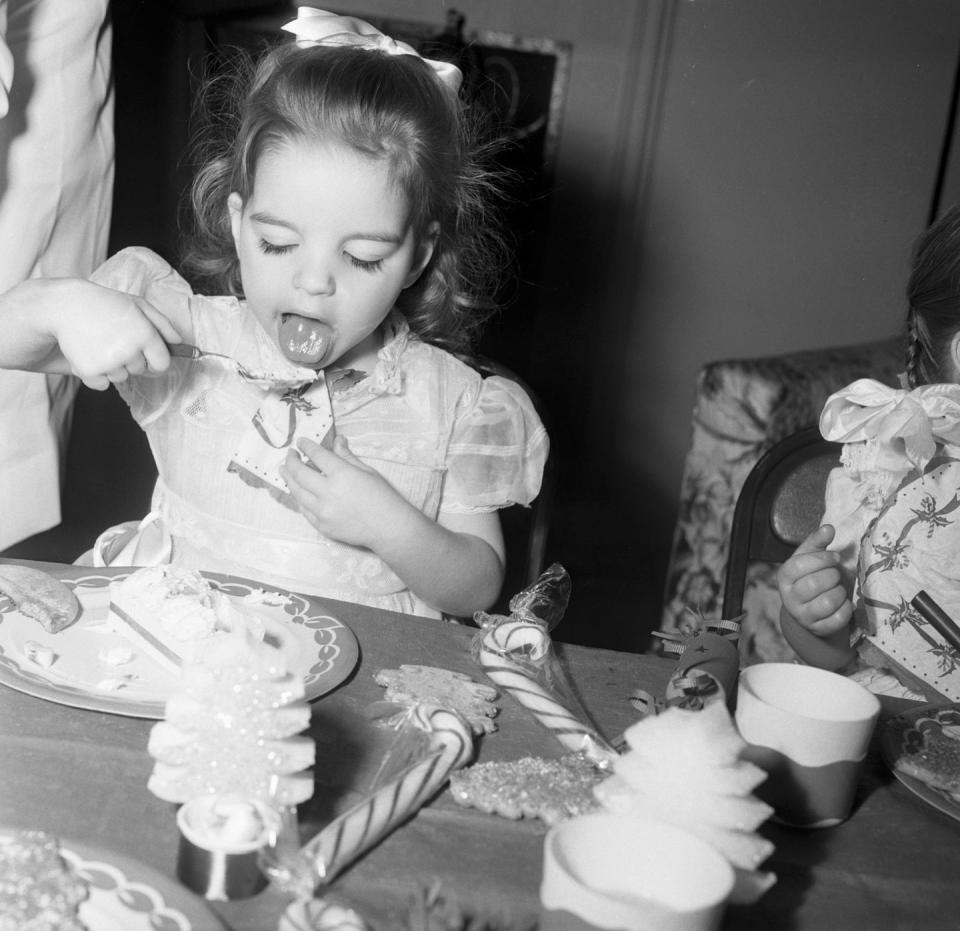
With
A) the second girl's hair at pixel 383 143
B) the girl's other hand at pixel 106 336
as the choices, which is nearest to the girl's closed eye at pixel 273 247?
the second girl's hair at pixel 383 143

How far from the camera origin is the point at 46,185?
173 centimetres

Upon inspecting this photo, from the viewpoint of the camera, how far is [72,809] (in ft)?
2.56

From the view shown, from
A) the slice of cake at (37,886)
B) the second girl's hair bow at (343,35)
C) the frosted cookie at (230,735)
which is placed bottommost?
the slice of cake at (37,886)

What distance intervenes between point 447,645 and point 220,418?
57 cm

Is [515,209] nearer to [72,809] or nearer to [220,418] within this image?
[220,418]

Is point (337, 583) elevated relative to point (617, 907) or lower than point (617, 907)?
lower

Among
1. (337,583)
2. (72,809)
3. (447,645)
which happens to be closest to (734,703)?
(447,645)

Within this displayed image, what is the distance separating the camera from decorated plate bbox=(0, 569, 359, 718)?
0.91m

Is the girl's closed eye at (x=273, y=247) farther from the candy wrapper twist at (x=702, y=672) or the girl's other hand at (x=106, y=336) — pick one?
the candy wrapper twist at (x=702, y=672)

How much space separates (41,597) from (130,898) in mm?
432

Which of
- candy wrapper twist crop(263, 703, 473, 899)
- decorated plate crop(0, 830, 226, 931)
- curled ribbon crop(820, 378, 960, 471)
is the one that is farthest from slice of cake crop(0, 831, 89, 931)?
curled ribbon crop(820, 378, 960, 471)

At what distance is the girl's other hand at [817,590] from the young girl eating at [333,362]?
0.37 m

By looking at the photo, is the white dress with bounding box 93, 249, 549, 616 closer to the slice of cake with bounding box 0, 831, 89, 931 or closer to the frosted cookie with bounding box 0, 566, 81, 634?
the frosted cookie with bounding box 0, 566, 81, 634

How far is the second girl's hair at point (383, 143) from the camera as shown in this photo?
4.75 ft
